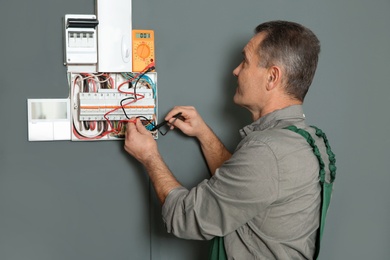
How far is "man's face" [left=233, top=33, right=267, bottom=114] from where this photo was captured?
57.3 inches

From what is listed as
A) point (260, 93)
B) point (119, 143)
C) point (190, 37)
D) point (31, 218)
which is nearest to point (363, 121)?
point (260, 93)

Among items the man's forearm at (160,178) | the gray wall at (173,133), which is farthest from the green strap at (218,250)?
the gray wall at (173,133)

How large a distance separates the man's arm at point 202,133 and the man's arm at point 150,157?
0.13m

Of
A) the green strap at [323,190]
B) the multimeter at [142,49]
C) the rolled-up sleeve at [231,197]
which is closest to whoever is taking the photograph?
the rolled-up sleeve at [231,197]

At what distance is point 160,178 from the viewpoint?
4.81 feet

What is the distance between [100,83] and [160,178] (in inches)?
16.1

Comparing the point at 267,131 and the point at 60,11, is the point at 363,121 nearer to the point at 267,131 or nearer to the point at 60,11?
the point at 267,131

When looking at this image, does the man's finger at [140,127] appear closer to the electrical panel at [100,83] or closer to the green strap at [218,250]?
the electrical panel at [100,83]

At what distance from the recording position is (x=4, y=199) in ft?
5.16

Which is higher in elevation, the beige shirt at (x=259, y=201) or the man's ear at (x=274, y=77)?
the man's ear at (x=274, y=77)

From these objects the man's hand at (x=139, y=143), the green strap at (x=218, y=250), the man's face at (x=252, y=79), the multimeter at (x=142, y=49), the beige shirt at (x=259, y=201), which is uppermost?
the multimeter at (x=142, y=49)

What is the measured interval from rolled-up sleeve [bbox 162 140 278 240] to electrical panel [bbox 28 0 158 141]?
386 mm

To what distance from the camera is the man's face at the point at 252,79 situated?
1.46m

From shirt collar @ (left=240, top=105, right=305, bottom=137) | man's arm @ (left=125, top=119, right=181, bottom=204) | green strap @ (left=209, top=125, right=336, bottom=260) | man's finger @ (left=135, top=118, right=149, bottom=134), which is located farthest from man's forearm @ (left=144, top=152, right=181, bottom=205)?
shirt collar @ (left=240, top=105, right=305, bottom=137)
